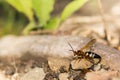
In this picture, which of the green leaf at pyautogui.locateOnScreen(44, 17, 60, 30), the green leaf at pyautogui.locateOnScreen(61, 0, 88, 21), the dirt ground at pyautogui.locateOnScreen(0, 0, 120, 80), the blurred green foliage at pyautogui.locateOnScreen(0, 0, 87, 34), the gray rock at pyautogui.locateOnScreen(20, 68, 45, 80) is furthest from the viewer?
the green leaf at pyautogui.locateOnScreen(44, 17, 60, 30)

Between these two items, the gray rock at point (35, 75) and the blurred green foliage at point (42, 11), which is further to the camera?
the blurred green foliage at point (42, 11)

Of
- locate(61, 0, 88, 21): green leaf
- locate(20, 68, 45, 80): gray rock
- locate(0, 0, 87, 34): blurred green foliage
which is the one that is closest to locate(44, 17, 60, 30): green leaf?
locate(0, 0, 87, 34): blurred green foliage

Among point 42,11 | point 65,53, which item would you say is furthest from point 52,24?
point 65,53

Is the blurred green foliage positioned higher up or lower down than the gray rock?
higher up

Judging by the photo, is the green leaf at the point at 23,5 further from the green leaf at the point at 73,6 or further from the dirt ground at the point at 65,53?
the green leaf at the point at 73,6

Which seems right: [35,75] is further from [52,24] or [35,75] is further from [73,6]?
[52,24]

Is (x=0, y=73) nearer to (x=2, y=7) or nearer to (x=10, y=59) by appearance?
(x=10, y=59)

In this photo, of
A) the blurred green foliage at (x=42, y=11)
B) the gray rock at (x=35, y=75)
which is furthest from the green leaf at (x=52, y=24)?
the gray rock at (x=35, y=75)

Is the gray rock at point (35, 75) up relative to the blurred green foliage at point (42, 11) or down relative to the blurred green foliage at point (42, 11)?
down

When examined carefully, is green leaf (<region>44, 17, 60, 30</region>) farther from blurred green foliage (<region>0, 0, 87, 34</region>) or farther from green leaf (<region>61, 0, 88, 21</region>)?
green leaf (<region>61, 0, 88, 21</region>)
